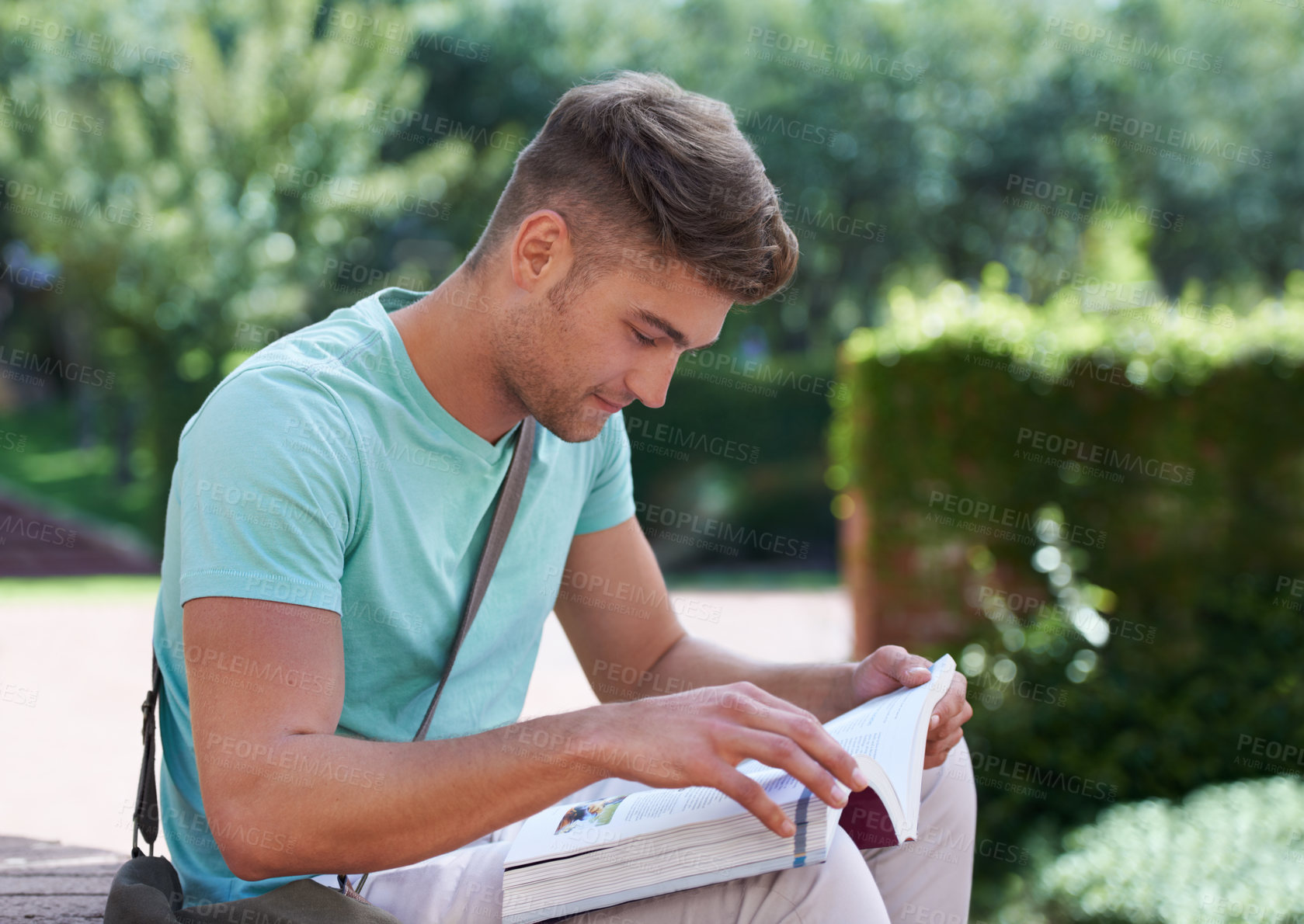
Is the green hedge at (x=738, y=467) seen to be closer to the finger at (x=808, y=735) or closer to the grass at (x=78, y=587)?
the grass at (x=78, y=587)

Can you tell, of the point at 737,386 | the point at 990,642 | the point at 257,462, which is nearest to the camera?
the point at 257,462

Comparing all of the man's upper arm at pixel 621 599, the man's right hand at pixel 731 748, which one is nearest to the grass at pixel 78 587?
the man's upper arm at pixel 621 599

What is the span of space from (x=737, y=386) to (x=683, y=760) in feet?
44.7

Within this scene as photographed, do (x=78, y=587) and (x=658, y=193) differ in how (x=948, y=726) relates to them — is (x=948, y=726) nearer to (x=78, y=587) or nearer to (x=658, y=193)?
(x=658, y=193)

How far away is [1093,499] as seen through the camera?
631 centimetres

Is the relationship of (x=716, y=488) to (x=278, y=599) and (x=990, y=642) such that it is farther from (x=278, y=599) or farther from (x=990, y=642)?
(x=278, y=599)

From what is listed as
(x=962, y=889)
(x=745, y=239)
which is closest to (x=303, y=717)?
(x=745, y=239)

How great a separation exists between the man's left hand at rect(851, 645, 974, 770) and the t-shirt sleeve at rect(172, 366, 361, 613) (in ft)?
3.21

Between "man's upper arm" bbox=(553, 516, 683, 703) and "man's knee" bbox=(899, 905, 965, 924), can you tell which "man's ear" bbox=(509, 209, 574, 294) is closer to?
"man's upper arm" bbox=(553, 516, 683, 703)

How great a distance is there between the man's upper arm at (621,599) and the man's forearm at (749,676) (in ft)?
0.09

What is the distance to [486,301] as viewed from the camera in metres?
1.98

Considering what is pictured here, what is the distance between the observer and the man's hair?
1.88 meters

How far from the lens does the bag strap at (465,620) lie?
1692 millimetres

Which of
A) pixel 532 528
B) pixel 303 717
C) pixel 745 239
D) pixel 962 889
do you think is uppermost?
pixel 745 239
